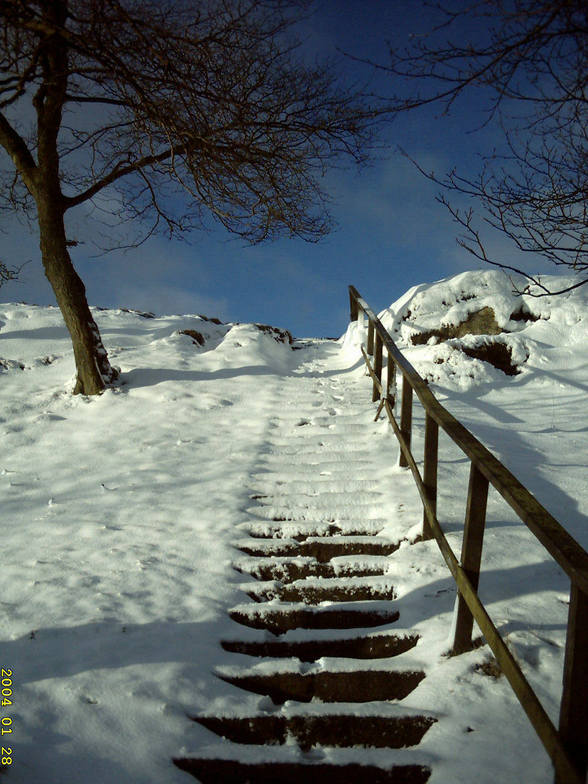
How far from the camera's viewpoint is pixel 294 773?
1.87 metres

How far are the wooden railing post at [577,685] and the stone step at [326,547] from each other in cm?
187

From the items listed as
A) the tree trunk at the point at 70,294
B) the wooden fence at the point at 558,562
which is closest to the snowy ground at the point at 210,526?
the wooden fence at the point at 558,562

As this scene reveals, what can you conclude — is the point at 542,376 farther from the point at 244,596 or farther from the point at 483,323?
the point at 244,596

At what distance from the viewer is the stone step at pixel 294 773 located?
5.99 ft

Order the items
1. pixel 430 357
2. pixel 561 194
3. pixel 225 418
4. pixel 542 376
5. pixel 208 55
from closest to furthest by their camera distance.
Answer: pixel 561 194, pixel 208 55, pixel 225 418, pixel 542 376, pixel 430 357

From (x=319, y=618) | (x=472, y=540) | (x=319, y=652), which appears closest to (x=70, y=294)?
(x=319, y=618)

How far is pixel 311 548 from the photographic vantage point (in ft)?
11.0

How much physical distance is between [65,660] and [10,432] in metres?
4.29

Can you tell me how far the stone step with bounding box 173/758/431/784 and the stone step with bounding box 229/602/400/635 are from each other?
0.83 m

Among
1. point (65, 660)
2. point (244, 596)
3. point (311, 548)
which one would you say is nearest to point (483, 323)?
point (311, 548)

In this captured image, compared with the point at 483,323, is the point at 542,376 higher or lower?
lower

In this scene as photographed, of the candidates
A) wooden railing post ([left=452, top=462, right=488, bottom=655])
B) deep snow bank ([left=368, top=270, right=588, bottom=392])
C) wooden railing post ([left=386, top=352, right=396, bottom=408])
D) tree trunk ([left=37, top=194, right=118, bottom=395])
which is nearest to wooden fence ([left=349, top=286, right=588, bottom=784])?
wooden railing post ([left=452, top=462, right=488, bottom=655])

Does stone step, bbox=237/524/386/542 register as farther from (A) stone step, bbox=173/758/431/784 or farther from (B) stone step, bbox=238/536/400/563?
(A) stone step, bbox=173/758/431/784
